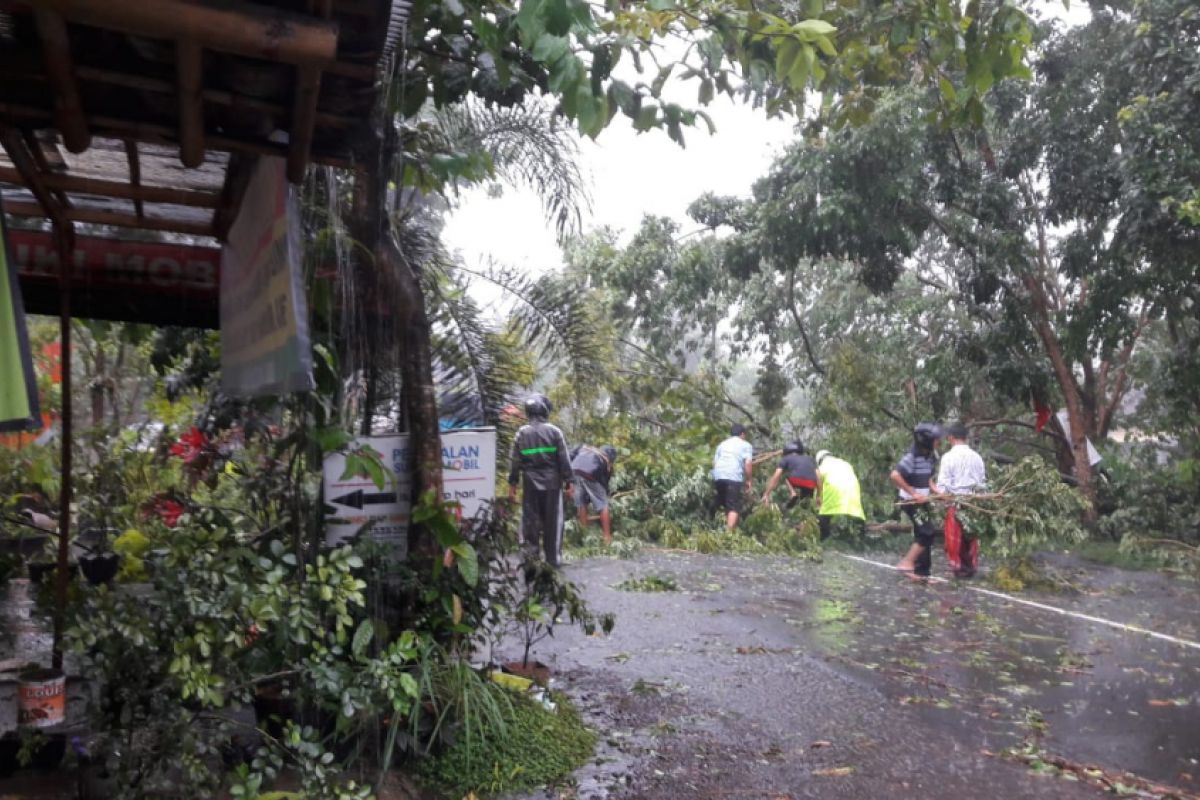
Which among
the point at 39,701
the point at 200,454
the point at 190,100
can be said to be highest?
the point at 190,100

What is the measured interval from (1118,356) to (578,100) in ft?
63.1

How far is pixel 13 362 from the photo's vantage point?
12.0ft

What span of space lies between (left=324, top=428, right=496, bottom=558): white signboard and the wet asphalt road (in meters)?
1.57

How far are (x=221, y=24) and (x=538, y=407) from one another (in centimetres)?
713

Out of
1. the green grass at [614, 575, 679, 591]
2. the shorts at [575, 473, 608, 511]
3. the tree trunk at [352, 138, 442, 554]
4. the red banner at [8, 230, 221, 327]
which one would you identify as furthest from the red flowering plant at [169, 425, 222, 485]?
the shorts at [575, 473, 608, 511]

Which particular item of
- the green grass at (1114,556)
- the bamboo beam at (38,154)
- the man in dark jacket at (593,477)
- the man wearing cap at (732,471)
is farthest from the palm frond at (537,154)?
the green grass at (1114,556)

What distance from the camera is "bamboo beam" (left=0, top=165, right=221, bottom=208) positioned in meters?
4.69

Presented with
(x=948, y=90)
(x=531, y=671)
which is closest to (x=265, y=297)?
(x=531, y=671)

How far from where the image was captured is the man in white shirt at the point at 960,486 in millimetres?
12375

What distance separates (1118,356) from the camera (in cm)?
2094

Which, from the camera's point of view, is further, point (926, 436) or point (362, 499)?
point (926, 436)

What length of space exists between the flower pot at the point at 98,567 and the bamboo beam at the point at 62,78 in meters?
4.03

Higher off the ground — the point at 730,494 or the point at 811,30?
the point at 811,30

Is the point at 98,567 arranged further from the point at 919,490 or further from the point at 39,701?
the point at 919,490
